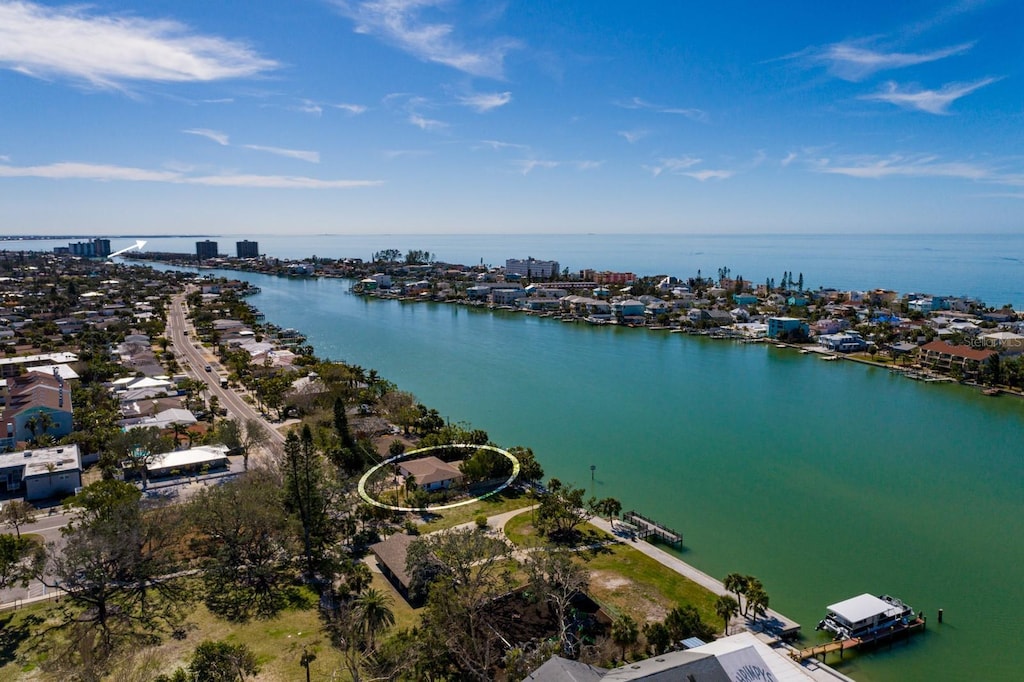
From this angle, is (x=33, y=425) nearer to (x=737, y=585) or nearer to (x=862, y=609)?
(x=737, y=585)

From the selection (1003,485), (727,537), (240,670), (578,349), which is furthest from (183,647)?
(578,349)

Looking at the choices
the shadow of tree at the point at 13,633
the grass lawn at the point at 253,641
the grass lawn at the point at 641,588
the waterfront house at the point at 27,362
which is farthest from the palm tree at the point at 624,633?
the waterfront house at the point at 27,362

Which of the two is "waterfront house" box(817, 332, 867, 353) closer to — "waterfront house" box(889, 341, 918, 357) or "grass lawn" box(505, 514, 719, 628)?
"waterfront house" box(889, 341, 918, 357)

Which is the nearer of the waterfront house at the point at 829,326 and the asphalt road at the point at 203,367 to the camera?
the asphalt road at the point at 203,367

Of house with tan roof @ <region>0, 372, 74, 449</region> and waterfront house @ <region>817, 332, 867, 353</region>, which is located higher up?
waterfront house @ <region>817, 332, 867, 353</region>

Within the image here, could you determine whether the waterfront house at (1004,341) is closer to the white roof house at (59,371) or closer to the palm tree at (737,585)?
the palm tree at (737,585)

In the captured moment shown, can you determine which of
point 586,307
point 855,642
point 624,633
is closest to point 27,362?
point 624,633

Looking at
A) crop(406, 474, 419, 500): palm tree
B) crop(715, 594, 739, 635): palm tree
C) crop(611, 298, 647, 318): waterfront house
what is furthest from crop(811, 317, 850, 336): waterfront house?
crop(715, 594, 739, 635): palm tree
